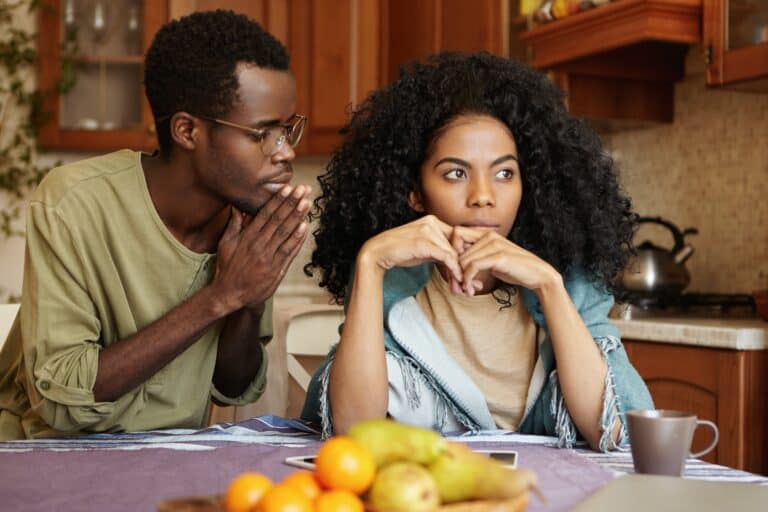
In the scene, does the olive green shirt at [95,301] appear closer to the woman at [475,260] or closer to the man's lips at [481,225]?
the woman at [475,260]

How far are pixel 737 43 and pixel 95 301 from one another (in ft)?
6.18

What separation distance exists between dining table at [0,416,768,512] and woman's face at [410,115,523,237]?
0.32 meters

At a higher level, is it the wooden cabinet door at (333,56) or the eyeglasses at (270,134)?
the wooden cabinet door at (333,56)

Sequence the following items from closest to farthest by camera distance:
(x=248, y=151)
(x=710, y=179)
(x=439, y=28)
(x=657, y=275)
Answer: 1. (x=248, y=151)
2. (x=657, y=275)
3. (x=710, y=179)
4. (x=439, y=28)

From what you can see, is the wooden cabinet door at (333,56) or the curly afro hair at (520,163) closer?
the curly afro hair at (520,163)

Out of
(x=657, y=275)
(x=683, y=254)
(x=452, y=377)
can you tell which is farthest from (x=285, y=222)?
(x=683, y=254)

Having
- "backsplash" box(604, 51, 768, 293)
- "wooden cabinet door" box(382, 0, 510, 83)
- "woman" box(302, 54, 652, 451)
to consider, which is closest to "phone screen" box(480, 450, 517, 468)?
"woman" box(302, 54, 652, 451)

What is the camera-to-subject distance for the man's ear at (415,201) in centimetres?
164

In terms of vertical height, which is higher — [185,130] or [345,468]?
[185,130]

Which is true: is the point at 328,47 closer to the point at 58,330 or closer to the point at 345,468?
the point at 58,330

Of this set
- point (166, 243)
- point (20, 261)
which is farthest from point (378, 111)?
point (20, 261)

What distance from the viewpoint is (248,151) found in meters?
1.60

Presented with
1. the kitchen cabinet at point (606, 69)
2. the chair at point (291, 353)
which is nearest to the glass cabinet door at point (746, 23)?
the kitchen cabinet at point (606, 69)

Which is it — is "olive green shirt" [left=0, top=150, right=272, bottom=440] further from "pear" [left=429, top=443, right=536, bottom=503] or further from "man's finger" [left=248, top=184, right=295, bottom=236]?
"pear" [left=429, top=443, right=536, bottom=503]
